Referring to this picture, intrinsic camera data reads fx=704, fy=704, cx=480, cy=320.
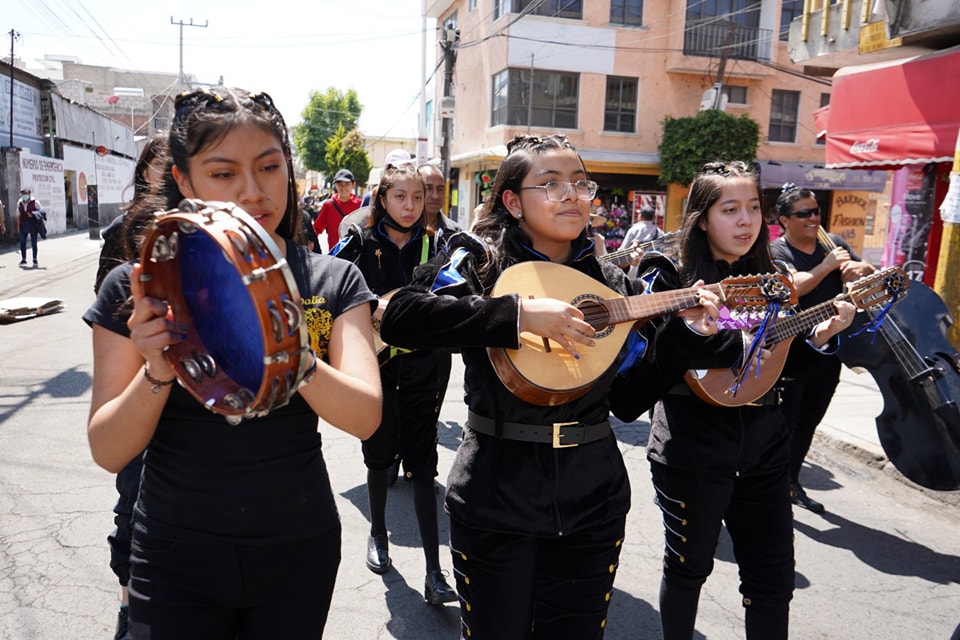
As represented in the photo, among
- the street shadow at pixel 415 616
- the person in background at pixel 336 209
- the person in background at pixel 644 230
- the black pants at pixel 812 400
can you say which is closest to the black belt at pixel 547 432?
the street shadow at pixel 415 616

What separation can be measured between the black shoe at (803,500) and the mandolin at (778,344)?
218cm

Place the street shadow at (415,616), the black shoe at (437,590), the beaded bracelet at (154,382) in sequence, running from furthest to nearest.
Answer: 1. the black shoe at (437,590)
2. the street shadow at (415,616)
3. the beaded bracelet at (154,382)

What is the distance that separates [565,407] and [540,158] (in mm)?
822

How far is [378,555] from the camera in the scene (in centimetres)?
386

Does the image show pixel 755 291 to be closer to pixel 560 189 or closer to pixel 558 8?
pixel 560 189

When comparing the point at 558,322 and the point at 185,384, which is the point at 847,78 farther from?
the point at 185,384

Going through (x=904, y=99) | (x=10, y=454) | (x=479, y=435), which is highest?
(x=904, y=99)

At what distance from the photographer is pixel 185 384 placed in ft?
4.76

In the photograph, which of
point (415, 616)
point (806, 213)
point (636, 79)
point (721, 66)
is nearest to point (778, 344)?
point (806, 213)

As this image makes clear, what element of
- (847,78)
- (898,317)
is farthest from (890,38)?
(898,317)

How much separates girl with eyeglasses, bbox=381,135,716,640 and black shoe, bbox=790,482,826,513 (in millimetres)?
3144

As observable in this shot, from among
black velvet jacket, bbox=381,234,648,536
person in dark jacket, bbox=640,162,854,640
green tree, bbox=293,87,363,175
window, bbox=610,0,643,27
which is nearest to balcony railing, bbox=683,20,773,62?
window, bbox=610,0,643,27

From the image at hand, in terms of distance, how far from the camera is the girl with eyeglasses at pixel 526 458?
215 centimetres

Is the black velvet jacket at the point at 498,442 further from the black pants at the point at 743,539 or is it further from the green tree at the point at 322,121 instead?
the green tree at the point at 322,121
